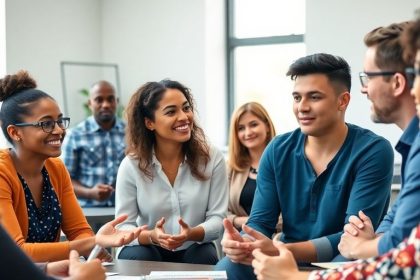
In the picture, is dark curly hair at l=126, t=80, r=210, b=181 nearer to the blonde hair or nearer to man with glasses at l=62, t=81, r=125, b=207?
the blonde hair

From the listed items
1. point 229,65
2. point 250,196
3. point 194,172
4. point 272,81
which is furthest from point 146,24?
point 194,172

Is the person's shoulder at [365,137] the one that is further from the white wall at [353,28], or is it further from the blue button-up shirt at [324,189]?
the white wall at [353,28]

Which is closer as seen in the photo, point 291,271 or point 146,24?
point 291,271

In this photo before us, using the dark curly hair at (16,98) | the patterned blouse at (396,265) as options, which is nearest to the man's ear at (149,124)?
the dark curly hair at (16,98)

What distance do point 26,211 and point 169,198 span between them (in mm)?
792

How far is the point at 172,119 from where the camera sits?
3.49 metres

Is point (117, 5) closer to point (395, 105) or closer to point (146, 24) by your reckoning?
point (146, 24)

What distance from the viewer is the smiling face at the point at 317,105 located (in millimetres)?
2920

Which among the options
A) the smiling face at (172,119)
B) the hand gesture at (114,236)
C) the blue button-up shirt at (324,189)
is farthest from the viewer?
the smiling face at (172,119)

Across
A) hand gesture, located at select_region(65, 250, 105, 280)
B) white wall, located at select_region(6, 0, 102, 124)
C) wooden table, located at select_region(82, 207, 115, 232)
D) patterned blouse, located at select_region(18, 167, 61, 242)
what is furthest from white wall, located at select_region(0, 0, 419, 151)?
hand gesture, located at select_region(65, 250, 105, 280)

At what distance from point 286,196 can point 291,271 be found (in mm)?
1020

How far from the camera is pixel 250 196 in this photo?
4094 mm

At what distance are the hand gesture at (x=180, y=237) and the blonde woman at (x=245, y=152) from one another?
90cm

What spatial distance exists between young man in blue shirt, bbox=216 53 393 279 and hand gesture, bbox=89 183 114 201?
1.81 m
